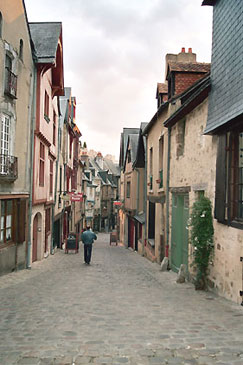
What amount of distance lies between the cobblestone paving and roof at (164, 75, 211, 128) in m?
4.90

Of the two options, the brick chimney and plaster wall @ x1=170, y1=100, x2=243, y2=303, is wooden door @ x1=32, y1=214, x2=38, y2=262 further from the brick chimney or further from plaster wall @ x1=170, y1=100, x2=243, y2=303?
the brick chimney

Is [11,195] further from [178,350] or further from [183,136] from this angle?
[178,350]

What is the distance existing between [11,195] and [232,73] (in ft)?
22.6

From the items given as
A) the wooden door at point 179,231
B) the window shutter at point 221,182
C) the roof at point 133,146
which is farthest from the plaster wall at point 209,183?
the roof at point 133,146

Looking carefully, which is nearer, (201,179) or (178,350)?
(178,350)

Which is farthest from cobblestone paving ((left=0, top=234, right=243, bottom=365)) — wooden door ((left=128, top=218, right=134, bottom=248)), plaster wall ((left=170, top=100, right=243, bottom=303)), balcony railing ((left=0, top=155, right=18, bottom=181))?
wooden door ((left=128, top=218, right=134, bottom=248))

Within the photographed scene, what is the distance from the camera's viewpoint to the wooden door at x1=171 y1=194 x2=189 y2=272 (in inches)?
422

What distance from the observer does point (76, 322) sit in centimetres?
555

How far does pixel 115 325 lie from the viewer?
17.7 feet

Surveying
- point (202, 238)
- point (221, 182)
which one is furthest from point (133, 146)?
point (221, 182)

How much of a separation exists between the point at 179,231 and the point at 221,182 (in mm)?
4358

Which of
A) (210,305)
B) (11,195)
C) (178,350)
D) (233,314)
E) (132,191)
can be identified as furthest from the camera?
(132,191)

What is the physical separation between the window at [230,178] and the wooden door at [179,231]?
10.4 ft

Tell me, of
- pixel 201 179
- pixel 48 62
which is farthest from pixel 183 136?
pixel 48 62
